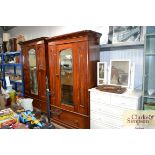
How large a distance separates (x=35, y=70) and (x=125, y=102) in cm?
168

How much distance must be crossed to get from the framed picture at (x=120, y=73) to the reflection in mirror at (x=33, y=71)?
1.41m

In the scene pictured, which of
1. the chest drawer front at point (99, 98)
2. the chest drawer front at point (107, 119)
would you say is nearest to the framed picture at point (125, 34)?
the chest drawer front at point (99, 98)

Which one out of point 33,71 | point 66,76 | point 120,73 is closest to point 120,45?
point 120,73

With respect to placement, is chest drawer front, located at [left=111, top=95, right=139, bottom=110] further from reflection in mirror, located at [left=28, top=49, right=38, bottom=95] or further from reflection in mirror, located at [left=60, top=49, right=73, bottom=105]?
reflection in mirror, located at [left=28, top=49, right=38, bottom=95]

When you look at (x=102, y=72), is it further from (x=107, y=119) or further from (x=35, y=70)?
(x=35, y=70)

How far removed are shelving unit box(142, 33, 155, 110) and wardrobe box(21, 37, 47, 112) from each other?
1.42 m

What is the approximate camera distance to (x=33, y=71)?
2639mm

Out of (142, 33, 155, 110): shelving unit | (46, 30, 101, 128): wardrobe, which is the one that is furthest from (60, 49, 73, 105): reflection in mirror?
(142, 33, 155, 110): shelving unit

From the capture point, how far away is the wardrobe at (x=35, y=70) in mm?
2303

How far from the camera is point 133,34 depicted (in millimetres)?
1644

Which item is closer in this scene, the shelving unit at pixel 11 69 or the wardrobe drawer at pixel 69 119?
the wardrobe drawer at pixel 69 119

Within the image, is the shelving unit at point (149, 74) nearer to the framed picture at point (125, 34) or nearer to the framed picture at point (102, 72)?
the framed picture at point (125, 34)
